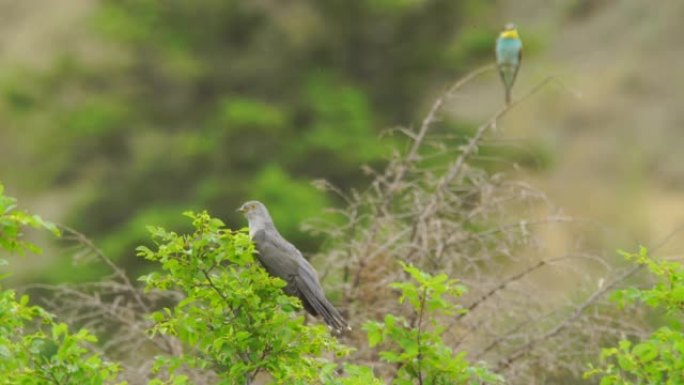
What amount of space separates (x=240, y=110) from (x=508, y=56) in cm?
1225

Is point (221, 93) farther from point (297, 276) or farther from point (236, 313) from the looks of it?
point (236, 313)

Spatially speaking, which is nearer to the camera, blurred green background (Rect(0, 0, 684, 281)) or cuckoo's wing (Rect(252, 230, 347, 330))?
cuckoo's wing (Rect(252, 230, 347, 330))

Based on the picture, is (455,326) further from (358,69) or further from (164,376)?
(358,69)

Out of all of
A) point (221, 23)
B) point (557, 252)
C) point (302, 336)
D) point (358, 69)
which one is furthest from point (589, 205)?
point (302, 336)

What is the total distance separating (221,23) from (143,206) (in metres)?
3.31

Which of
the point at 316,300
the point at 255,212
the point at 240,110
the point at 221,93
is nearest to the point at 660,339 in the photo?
the point at 316,300

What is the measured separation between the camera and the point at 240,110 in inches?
894

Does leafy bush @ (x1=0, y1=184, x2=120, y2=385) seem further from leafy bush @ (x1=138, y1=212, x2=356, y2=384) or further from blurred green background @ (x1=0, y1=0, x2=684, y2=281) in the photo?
blurred green background @ (x1=0, y1=0, x2=684, y2=281)

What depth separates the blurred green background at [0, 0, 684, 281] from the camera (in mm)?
22844

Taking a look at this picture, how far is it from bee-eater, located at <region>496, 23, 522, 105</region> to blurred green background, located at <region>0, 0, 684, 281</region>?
32.3 feet

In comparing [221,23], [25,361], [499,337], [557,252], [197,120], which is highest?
[221,23]

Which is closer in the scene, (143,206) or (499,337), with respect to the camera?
(499,337)

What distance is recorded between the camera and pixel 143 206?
77.9 feet

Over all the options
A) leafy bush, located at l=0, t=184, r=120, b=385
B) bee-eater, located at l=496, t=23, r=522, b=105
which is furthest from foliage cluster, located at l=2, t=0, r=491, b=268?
leafy bush, located at l=0, t=184, r=120, b=385
